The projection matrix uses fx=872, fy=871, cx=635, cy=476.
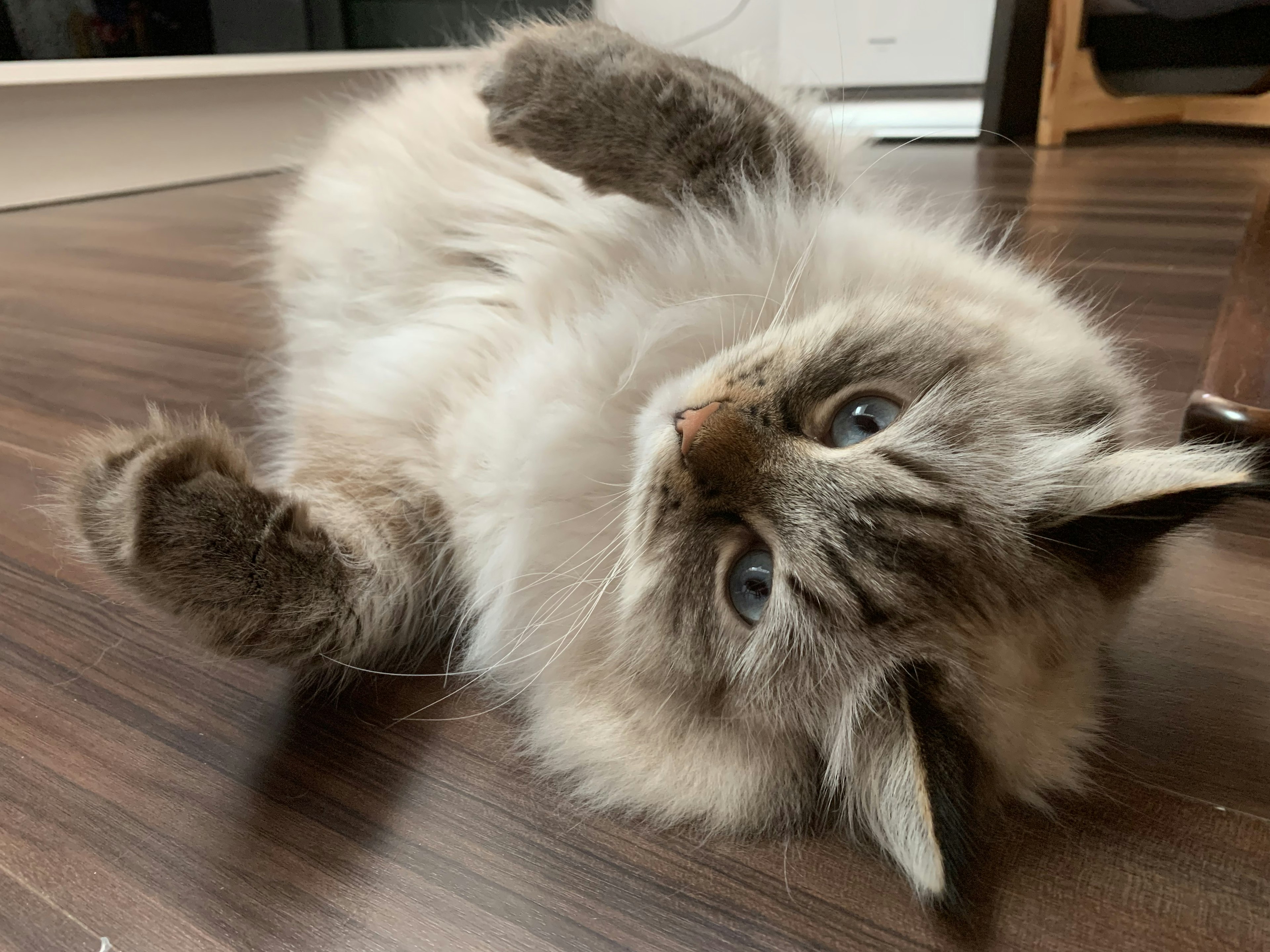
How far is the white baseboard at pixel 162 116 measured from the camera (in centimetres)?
329

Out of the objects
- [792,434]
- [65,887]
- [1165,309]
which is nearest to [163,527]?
[65,887]

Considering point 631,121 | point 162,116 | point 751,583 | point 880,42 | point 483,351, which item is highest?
point 880,42

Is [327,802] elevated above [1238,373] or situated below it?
below

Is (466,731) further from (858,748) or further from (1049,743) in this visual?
(1049,743)

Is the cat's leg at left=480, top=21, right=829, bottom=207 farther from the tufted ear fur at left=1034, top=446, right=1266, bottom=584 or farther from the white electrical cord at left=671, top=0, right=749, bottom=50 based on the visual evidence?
the white electrical cord at left=671, top=0, right=749, bottom=50

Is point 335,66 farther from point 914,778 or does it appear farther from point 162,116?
point 914,778

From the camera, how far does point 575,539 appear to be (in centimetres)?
92

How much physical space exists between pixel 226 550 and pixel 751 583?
45 cm

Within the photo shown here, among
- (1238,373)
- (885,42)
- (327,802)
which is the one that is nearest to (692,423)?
(327,802)

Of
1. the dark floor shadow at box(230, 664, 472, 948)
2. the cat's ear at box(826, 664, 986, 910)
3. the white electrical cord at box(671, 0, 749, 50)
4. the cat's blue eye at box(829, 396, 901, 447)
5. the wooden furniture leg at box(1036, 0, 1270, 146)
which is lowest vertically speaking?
the dark floor shadow at box(230, 664, 472, 948)

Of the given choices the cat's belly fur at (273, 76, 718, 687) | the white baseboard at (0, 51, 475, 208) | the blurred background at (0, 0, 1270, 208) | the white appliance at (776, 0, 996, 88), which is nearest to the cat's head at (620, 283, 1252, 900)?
the cat's belly fur at (273, 76, 718, 687)

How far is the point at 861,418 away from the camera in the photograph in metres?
0.81

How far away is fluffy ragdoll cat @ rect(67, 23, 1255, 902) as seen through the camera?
0.70 metres

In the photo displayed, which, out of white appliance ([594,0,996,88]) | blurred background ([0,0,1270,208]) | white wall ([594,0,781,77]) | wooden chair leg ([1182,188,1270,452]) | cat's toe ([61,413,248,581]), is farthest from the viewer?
white wall ([594,0,781,77])
